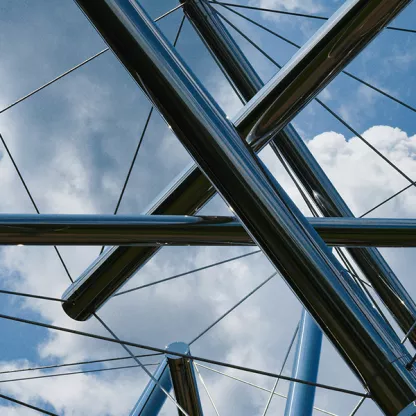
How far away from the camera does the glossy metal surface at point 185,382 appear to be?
5.69 m

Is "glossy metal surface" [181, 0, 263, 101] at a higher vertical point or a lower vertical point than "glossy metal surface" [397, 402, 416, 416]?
higher

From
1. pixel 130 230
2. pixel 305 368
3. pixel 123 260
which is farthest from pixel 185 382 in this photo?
pixel 130 230

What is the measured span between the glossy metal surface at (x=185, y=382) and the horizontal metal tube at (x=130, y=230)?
2.50 metres

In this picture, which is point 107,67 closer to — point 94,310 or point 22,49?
point 22,49

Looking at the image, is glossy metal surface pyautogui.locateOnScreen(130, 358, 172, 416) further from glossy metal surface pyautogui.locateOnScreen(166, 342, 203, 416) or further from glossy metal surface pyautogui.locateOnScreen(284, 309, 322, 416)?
glossy metal surface pyautogui.locateOnScreen(284, 309, 322, 416)

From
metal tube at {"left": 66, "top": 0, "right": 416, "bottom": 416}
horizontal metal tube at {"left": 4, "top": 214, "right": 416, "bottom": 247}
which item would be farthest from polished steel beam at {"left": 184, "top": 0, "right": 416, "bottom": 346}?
metal tube at {"left": 66, "top": 0, "right": 416, "bottom": 416}

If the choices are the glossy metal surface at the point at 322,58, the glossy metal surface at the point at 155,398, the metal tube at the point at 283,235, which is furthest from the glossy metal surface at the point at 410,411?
the glossy metal surface at the point at 155,398

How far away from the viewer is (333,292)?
274 cm

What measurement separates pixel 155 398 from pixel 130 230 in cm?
319

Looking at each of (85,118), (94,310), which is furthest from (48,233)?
(85,118)

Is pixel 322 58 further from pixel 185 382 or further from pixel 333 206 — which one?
pixel 185 382

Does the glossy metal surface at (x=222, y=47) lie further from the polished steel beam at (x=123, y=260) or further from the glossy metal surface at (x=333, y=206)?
the polished steel beam at (x=123, y=260)

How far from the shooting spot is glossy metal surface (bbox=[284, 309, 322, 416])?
219 inches

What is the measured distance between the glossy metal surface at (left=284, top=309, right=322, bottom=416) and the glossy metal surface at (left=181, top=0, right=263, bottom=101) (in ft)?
6.38
